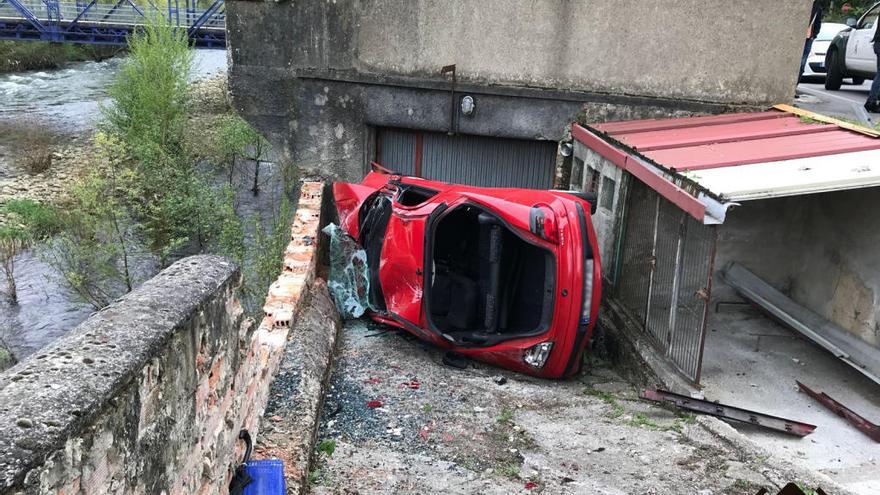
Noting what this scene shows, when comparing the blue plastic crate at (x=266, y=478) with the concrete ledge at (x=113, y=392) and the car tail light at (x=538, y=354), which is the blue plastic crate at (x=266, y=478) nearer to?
the concrete ledge at (x=113, y=392)

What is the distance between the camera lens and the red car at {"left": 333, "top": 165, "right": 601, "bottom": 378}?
6.09m

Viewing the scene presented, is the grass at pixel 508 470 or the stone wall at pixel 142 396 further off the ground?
the stone wall at pixel 142 396

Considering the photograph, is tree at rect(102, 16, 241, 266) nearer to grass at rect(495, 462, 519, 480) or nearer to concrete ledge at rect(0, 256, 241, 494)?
grass at rect(495, 462, 519, 480)

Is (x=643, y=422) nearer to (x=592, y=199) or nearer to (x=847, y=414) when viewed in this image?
(x=847, y=414)

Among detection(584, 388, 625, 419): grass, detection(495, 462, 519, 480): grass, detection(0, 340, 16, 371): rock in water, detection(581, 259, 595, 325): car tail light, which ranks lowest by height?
detection(0, 340, 16, 371): rock in water

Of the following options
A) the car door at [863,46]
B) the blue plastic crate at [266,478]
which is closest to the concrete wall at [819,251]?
the blue plastic crate at [266,478]

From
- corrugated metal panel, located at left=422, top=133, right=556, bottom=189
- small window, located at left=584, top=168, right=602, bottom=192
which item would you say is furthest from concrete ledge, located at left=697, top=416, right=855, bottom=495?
corrugated metal panel, located at left=422, top=133, right=556, bottom=189

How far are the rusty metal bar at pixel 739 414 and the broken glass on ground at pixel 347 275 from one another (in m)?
3.22

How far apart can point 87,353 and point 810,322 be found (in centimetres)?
610

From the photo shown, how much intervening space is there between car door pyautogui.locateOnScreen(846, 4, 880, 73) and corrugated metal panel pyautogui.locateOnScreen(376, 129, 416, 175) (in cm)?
936

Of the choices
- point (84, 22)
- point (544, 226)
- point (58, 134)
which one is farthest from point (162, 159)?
point (84, 22)

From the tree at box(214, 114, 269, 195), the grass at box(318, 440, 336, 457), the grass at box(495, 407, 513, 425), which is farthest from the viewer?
the tree at box(214, 114, 269, 195)

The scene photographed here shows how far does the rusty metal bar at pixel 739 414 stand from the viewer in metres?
4.97

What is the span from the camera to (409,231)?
693 centimetres
